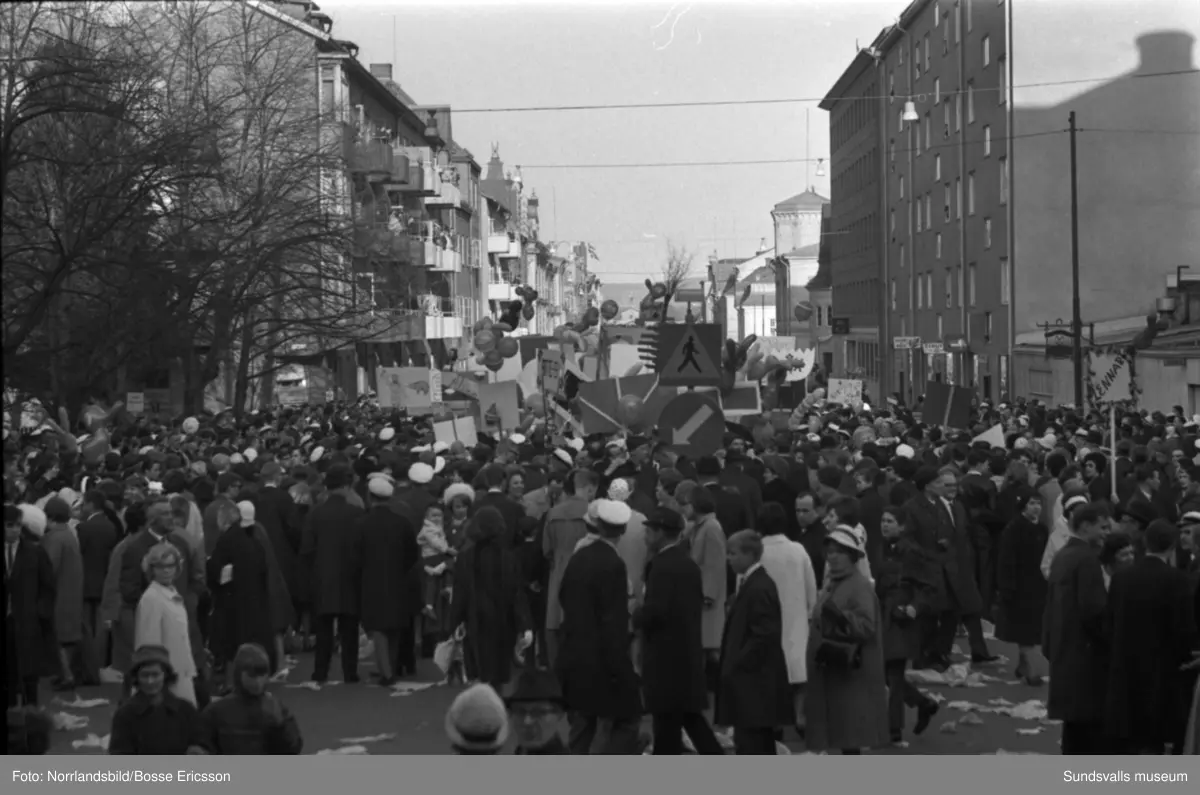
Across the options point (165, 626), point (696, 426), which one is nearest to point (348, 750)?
point (165, 626)

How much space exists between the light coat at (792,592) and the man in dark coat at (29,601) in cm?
477

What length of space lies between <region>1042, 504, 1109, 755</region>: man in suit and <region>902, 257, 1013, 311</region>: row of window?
44163 millimetres

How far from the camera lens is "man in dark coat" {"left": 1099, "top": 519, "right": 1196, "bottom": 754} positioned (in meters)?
9.04

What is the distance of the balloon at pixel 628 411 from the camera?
22.3 meters

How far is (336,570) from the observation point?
13703 mm

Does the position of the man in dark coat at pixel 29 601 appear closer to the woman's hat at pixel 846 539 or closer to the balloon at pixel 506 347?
the woman's hat at pixel 846 539

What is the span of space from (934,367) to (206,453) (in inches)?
1836

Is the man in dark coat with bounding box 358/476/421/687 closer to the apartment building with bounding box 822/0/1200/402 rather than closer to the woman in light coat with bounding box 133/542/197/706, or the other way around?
the woman in light coat with bounding box 133/542/197/706

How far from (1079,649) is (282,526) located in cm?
698

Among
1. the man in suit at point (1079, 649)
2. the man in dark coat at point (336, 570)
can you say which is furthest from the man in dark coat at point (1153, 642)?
the man in dark coat at point (336, 570)

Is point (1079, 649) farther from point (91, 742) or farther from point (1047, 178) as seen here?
point (1047, 178)
